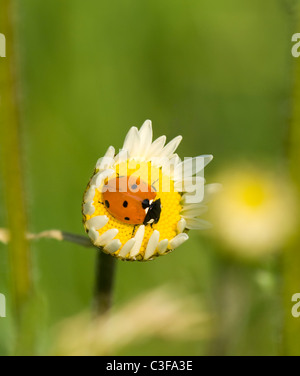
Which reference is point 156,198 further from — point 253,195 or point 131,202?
point 253,195

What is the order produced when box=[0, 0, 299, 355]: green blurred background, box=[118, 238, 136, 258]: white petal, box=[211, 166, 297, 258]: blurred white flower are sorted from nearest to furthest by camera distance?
1. box=[118, 238, 136, 258]: white petal
2. box=[211, 166, 297, 258]: blurred white flower
3. box=[0, 0, 299, 355]: green blurred background

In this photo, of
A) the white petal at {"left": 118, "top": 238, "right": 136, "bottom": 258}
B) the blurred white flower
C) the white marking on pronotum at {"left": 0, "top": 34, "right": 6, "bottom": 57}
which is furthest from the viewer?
the blurred white flower

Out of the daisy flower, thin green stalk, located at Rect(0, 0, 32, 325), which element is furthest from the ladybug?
thin green stalk, located at Rect(0, 0, 32, 325)

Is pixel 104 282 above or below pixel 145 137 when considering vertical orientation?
below

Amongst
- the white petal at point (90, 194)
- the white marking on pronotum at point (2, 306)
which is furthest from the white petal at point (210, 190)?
the white marking on pronotum at point (2, 306)

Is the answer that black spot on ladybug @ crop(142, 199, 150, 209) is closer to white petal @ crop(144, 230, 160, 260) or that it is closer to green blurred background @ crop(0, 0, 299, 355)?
white petal @ crop(144, 230, 160, 260)

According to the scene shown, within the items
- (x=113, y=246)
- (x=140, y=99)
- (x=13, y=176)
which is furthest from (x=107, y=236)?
(x=140, y=99)
